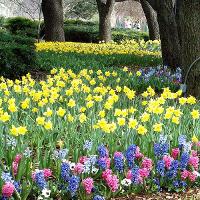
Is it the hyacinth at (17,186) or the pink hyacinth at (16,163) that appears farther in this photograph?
the pink hyacinth at (16,163)

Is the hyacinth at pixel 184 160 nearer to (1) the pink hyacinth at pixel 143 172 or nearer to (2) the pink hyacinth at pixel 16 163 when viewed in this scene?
(1) the pink hyacinth at pixel 143 172

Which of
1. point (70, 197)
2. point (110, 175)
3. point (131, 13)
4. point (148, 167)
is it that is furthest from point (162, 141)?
point (131, 13)

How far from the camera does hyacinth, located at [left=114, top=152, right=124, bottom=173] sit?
3.67 meters

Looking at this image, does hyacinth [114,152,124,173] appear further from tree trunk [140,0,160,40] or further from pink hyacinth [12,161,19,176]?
tree trunk [140,0,160,40]

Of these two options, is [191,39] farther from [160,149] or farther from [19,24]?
[19,24]

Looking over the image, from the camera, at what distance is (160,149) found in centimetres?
393

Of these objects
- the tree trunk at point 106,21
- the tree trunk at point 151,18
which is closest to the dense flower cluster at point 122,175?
the tree trunk at point 106,21

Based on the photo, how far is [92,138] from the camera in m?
4.15

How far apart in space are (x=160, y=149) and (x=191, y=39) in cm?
402

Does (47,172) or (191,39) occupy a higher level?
(191,39)

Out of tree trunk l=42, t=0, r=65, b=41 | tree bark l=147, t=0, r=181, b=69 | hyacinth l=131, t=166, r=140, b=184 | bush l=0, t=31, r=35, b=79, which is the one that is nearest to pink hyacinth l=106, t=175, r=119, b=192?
hyacinth l=131, t=166, r=140, b=184

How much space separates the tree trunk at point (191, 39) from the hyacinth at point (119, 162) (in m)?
3.74

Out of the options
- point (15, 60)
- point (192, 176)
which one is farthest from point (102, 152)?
point (15, 60)

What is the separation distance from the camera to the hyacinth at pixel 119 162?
3666 millimetres
